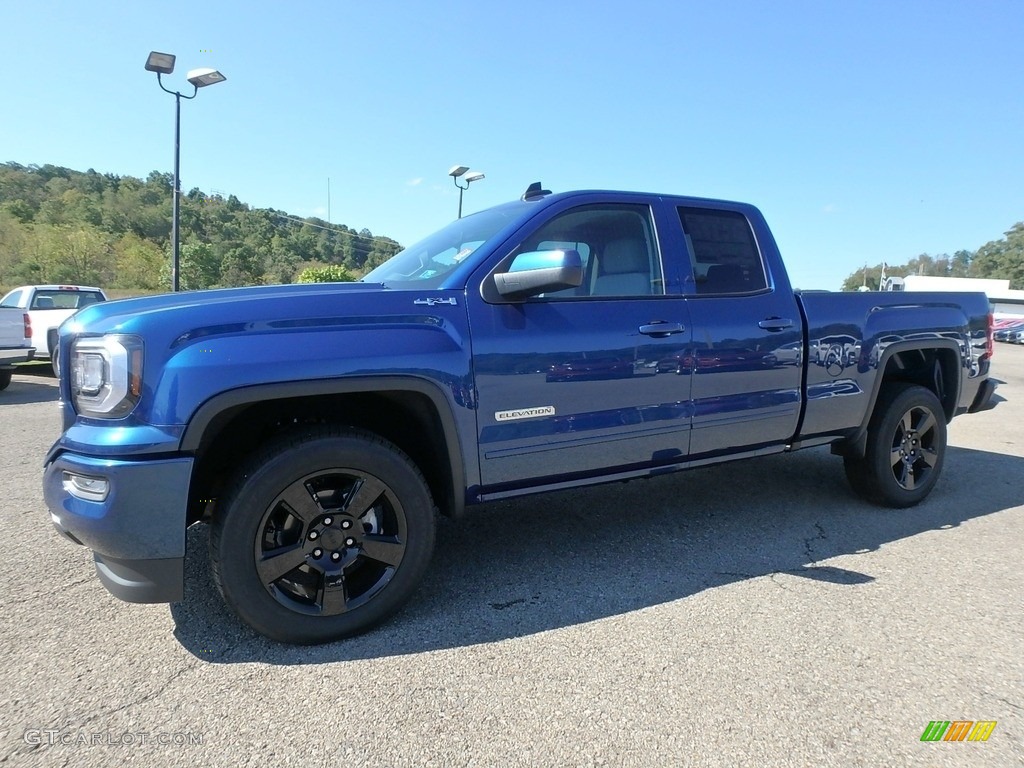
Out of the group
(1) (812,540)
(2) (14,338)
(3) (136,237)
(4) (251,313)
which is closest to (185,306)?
(4) (251,313)

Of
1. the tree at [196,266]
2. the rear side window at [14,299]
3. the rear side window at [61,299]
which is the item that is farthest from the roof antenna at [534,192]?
the tree at [196,266]

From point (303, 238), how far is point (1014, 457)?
2498 inches

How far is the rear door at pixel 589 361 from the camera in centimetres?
262

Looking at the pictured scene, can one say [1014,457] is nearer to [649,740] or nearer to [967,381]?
[967,381]

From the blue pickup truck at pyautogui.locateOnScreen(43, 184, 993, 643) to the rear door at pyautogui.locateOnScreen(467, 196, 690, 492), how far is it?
1 cm

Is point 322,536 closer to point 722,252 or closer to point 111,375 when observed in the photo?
point 111,375

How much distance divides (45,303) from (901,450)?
14.5 meters

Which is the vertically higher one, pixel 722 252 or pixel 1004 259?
pixel 1004 259

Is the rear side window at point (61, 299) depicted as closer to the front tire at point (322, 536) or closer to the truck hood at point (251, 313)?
the truck hood at point (251, 313)

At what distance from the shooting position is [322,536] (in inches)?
93.4

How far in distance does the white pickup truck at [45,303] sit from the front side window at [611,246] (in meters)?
11.2

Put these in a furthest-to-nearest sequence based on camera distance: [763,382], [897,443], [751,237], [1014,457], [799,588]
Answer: [1014,457] < [897,443] < [751,237] < [763,382] < [799,588]

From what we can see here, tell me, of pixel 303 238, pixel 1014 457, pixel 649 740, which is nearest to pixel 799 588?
pixel 649 740

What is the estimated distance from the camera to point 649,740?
1859 millimetres
